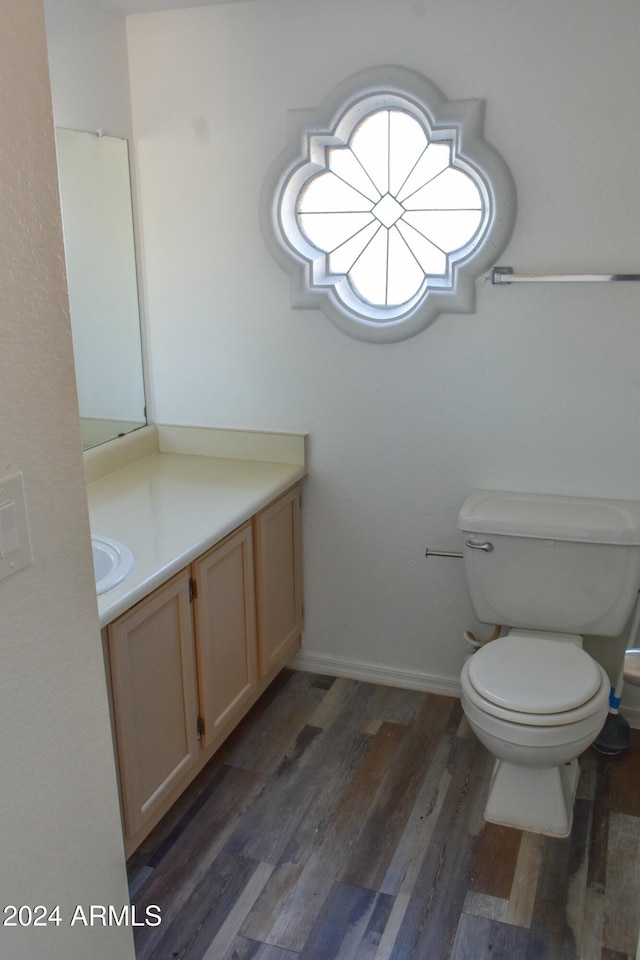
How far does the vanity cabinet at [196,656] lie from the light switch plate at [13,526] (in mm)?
829

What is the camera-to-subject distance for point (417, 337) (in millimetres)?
2646

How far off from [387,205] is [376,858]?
1.91 metres

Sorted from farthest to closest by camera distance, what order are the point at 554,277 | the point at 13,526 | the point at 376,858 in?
1. the point at 554,277
2. the point at 376,858
3. the point at 13,526

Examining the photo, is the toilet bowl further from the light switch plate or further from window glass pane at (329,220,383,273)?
the light switch plate

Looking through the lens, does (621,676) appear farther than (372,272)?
No

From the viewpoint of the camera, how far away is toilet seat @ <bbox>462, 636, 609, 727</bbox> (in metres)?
2.12

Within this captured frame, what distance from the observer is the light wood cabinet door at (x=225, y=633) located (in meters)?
2.31

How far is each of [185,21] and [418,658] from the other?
222 cm

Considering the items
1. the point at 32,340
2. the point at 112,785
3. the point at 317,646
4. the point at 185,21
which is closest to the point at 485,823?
the point at 317,646

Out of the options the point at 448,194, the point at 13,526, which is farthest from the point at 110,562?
the point at 448,194

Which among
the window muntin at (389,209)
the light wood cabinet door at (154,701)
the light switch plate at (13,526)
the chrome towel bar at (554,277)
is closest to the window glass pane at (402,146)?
the window muntin at (389,209)

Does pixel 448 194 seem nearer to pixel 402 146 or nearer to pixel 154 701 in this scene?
pixel 402 146

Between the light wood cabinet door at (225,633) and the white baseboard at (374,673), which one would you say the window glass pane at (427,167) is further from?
the white baseboard at (374,673)

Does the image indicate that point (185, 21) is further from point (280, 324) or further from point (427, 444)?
point (427, 444)
